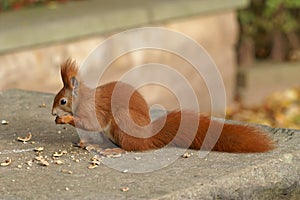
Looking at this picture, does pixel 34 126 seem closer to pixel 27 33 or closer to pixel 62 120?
pixel 62 120

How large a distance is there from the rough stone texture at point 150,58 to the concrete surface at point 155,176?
7.02 ft

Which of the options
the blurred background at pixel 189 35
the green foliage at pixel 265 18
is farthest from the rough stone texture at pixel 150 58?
the green foliage at pixel 265 18

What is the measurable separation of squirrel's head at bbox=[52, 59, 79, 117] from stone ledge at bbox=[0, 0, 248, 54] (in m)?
2.19

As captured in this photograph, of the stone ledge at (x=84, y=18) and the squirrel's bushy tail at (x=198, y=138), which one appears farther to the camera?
the stone ledge at (x=84, y=18)

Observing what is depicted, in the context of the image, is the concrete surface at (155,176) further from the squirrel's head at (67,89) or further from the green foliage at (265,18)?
the green foliage at (265,18)

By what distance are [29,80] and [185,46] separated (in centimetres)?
127

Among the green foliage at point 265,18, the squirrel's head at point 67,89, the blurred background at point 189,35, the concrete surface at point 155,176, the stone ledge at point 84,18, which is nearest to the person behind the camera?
the concrete surface at point 155,176

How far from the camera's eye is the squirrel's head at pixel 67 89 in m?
2.32

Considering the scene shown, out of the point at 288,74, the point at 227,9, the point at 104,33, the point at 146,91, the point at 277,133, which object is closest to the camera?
the point at 277,133

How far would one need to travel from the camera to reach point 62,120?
2355 mm

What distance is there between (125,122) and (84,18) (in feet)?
8.60

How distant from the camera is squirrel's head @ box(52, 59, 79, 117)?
232 cm

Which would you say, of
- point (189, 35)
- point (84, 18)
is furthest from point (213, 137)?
point (189, 35)

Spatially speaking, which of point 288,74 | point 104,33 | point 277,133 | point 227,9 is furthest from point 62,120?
point 288,74
